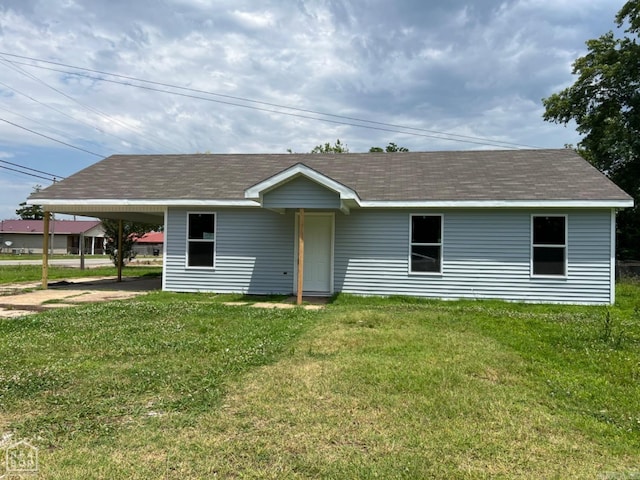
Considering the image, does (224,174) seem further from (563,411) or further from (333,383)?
(563,411)

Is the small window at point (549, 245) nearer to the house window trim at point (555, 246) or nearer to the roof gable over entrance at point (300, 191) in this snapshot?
the house window trim at point (555, 246)

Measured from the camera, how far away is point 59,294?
11.6 metres

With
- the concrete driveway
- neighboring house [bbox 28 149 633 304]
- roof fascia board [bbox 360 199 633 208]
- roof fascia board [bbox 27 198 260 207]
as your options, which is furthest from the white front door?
the concrete driveway

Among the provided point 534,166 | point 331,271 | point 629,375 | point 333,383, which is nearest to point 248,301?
point 331,271

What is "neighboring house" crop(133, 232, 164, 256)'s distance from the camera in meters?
57.7

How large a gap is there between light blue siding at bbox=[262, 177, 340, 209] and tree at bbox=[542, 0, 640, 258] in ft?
53.6

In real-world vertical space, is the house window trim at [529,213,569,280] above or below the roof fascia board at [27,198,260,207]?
below

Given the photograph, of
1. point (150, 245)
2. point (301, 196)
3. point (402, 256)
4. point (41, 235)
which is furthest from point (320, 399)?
point (150, 245)

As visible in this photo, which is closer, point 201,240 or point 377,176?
point 201,240

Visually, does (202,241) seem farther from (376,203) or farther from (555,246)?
(555,246)

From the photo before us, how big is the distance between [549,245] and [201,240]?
8967mm

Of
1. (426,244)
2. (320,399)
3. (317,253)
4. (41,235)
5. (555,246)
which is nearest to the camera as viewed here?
(320,399)

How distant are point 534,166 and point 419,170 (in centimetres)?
321

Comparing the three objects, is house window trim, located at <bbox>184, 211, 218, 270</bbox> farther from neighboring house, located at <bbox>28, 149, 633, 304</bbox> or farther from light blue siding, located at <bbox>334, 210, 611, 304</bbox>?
light blue siding, located at <bbox>334, 210, 611, 304</bbox>
